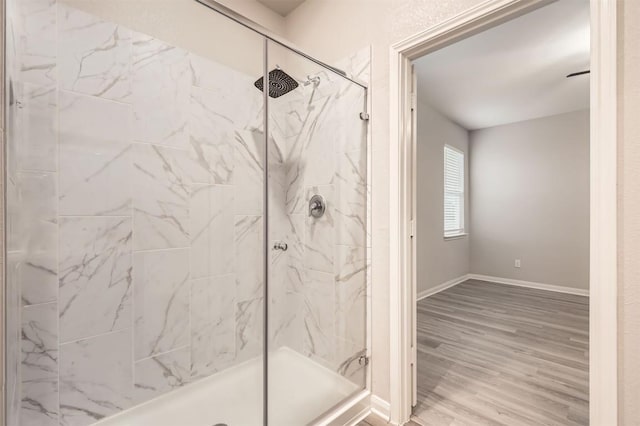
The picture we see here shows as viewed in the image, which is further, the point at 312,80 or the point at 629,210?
the point at 312,80

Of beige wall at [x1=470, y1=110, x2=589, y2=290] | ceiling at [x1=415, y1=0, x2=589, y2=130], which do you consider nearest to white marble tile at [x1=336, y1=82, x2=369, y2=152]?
ceiling at [x1=415, y1=0, x2=589, y2=130]

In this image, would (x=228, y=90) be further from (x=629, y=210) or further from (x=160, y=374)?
(x=629, y=210)

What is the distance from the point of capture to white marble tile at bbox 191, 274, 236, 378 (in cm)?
163

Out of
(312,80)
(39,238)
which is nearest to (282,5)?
(312,80)

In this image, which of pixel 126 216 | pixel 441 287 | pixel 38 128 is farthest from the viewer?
pixel 441 287

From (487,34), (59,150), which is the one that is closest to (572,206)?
(487,34)

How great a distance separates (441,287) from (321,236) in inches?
132

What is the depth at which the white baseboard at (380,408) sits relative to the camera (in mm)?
1659

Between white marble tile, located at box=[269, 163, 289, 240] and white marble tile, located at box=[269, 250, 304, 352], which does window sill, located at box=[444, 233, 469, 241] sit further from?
white marble tile, located at box=[269, 163, 289, 240]

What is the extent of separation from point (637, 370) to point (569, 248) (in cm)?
423

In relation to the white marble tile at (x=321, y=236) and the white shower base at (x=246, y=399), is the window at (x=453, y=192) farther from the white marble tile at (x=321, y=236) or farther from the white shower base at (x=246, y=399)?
the white shower base at (x=246, y=399)

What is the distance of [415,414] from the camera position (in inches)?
67.0

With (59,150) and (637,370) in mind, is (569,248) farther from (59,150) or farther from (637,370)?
(59,150)

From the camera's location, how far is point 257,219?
59.2 inches
